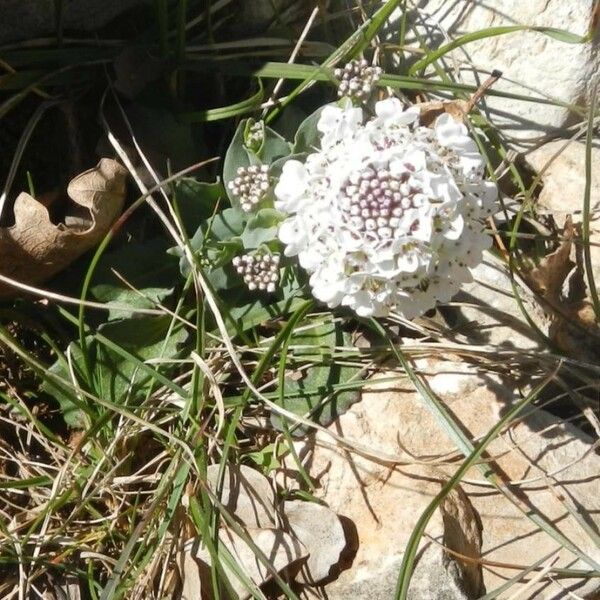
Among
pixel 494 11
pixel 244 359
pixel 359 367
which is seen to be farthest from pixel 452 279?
pixel 494 11

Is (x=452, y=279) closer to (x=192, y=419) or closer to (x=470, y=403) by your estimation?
(x=470, y=403)

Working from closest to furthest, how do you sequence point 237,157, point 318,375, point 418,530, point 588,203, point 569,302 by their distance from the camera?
point 418,530, point 588,203, point 237,157, point 318,375, point 569,302

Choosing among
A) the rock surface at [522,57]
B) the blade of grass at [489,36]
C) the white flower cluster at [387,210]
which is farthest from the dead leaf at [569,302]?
the white flower cluster at [387,210]

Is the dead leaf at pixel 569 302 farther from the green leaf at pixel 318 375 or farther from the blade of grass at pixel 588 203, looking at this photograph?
the green leaf at pixel 318 375

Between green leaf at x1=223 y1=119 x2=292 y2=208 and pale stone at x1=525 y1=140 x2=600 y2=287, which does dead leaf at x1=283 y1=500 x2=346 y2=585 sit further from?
pale stone at x1=525 y1=140 x2=600 y2=287

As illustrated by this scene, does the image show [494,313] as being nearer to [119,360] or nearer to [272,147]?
[272,147]

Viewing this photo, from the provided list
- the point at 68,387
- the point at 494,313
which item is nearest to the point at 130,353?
the point at 68,387
